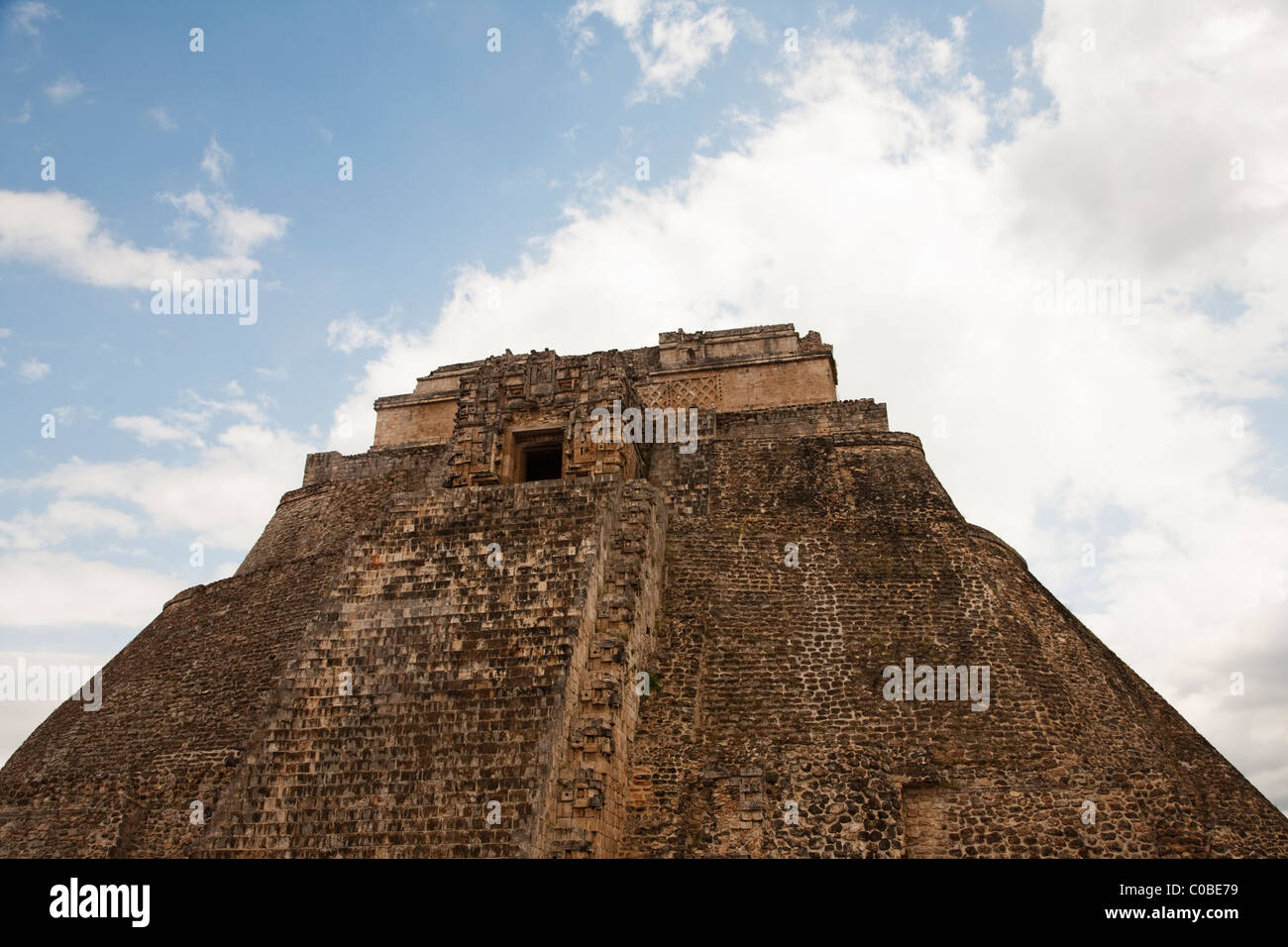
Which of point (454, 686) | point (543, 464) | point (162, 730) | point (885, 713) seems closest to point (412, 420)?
point (543, 464)

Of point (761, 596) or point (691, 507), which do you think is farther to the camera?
point (691, 507)

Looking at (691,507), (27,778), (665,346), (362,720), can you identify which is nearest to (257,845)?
(362,720)

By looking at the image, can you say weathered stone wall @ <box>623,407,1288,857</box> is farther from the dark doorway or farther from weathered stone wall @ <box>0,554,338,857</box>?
weathered stone wall @ <box>0,554,338,857</box>

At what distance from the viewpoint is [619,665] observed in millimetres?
10188

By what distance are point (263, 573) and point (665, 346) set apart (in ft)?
29.1

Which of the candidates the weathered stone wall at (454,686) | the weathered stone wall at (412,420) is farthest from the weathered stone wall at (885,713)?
the weathered stone wall at (412,420)

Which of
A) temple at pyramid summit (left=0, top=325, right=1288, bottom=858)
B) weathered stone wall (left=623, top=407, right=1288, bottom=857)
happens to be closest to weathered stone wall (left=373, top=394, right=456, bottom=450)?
temple at pyramid summit (left=0, top=325, right=1288, bottom=858)

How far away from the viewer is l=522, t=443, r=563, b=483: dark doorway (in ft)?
49.5

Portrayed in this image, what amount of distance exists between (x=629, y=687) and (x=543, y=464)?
6098mm

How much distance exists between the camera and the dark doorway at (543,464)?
49.5 ft

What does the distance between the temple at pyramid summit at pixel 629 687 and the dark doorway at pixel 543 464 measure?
4.6 inches

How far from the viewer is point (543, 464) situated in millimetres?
15828

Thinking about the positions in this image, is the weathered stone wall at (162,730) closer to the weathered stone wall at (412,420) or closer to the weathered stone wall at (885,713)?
the weathered stone wall at (412,420)
